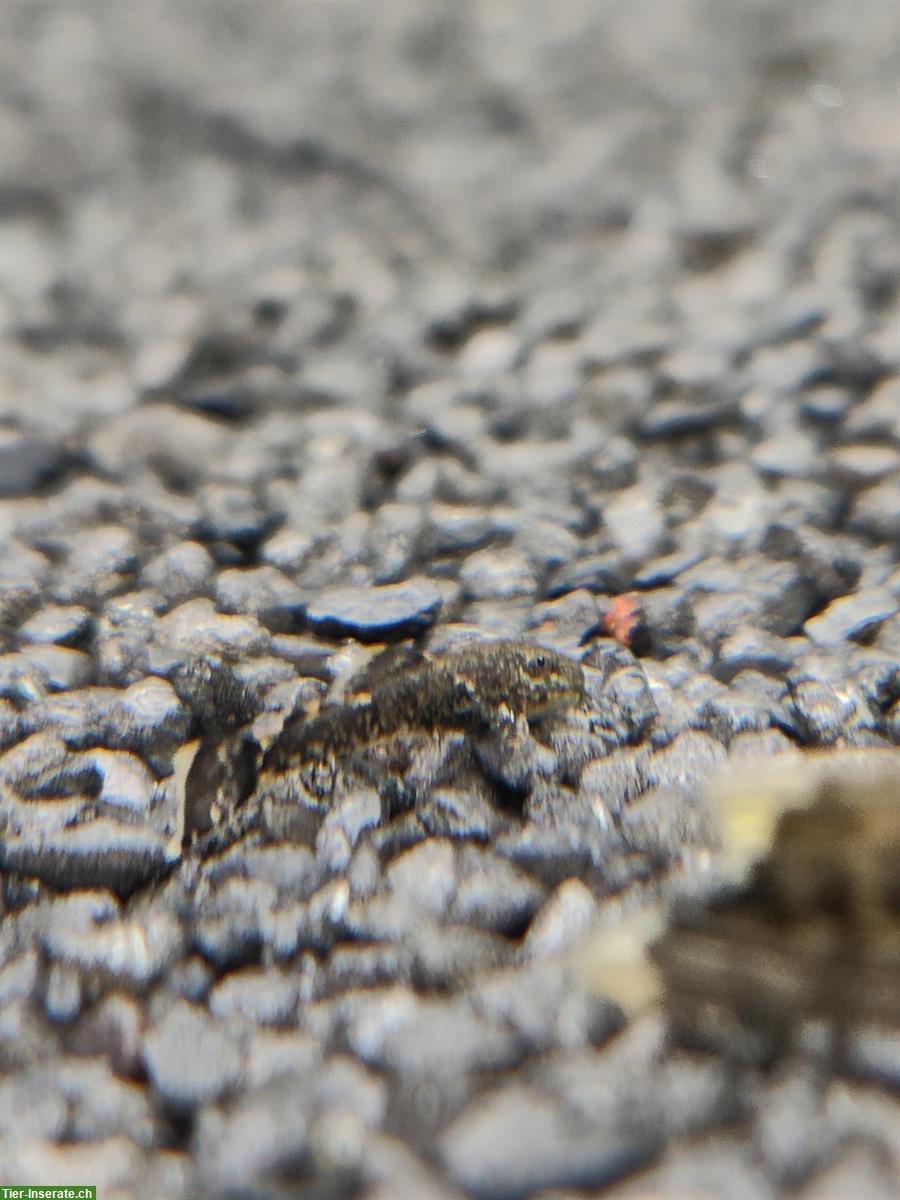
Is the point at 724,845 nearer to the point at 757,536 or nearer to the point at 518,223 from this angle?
the point at 757,536

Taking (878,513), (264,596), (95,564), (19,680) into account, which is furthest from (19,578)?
(878,513)

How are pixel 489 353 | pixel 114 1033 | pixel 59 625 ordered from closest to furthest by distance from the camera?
pixel 114 1033, pixel 59 625, pixel 489 353

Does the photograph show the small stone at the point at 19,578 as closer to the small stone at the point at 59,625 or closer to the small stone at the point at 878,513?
the small stone at the point at 59,625

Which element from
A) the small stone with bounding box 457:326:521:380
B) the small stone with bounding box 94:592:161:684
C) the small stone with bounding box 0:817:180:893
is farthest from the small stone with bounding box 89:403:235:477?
the small stone with bounding box 0:817:180:893

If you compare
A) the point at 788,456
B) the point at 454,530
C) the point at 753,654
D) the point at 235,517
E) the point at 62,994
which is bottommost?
the point at 62,994

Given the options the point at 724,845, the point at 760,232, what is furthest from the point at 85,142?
the point at 724,845

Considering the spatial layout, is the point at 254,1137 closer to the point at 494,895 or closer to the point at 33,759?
the point at 494,895
